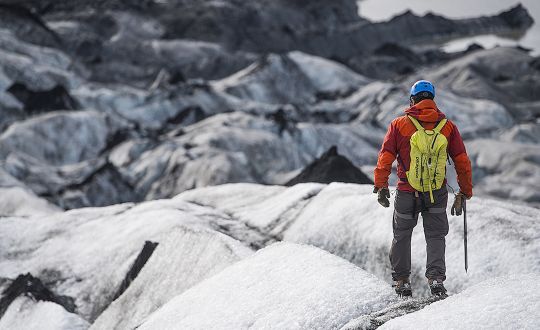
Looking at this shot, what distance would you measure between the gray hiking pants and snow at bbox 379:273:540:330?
110cm

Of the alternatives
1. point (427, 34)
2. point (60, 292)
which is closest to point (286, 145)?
point (60, 292)

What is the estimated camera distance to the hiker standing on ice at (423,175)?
20.5 feet

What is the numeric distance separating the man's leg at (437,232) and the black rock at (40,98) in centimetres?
4842

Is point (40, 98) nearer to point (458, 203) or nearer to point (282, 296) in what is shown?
point (282, 296)

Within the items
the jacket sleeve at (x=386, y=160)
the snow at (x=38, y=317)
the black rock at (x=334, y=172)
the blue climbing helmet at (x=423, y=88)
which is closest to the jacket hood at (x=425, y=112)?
the blue climbing helmet at (x=423, y=88)

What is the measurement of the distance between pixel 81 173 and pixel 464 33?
124427 millimetres

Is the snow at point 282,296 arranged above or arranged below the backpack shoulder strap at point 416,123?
below

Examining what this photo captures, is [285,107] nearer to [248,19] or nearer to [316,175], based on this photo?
[316,175]

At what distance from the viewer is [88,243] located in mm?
12211

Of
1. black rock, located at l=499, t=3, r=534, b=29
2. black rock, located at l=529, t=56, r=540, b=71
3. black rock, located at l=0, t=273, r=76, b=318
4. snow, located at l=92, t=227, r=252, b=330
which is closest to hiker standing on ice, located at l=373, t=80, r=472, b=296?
snow, located at l=92, t=227, r=252, b=330

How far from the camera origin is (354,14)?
141250 mm

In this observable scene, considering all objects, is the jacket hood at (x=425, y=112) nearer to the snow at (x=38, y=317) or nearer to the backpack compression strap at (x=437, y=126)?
the backpack compression strap at (x=437, y=126)

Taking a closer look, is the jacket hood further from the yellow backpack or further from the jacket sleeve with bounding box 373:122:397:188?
the jacket sleeve with bounding box 373:122:397:188

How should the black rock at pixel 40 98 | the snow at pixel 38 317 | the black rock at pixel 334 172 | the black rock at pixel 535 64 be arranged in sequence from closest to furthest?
the snow at pixel 38 317 → the black rock at pixel 334 172 → the black rock at pixel 40 98 → the black rock at pixel 535 64
